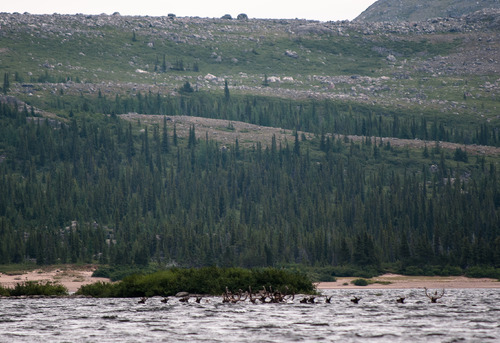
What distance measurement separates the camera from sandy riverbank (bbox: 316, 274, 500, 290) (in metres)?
109

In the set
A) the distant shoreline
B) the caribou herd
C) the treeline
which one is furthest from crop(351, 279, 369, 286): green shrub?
the caribou herd

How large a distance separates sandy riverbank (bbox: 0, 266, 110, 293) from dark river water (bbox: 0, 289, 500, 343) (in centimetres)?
4041

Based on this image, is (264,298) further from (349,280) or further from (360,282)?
(349,280)

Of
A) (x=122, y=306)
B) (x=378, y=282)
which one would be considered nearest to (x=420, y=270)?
(x=378, y=282)

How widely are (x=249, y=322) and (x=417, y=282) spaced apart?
71817 millimetres

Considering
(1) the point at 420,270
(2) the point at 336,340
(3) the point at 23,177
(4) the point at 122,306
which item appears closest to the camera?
(2) the point at 336,340

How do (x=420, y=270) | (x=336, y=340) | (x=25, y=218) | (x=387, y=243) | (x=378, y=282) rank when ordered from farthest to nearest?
(x=25, y=218)
(x=387, y=243)
(x=420, y=270)
(x=378, y=282)
(x=336, y=340)

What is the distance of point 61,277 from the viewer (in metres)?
113

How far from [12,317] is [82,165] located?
14647 cm

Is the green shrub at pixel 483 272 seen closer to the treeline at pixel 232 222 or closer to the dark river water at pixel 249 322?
the treeline at pixel 232 222

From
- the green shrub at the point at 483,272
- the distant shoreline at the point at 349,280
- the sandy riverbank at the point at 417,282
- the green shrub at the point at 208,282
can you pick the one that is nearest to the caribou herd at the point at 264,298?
the green shrub at the point at 208,282

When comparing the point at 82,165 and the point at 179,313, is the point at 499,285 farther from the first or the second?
the point at 82,165

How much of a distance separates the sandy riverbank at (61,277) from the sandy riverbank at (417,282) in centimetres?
3622

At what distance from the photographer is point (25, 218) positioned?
521 feet
